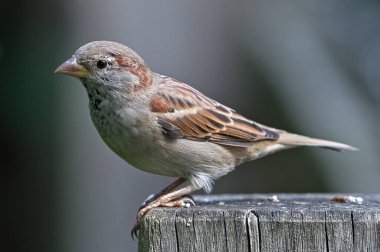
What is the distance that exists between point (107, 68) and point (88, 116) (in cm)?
303

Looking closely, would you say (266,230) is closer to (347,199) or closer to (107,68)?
(347,199)

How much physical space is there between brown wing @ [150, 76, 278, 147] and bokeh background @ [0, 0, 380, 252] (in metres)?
2.36

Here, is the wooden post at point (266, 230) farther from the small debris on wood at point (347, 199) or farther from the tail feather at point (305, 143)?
the tail feather at point (305, 143)

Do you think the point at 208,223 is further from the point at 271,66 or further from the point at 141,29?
the point at 271,66

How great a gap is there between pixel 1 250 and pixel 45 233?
27.9 inches

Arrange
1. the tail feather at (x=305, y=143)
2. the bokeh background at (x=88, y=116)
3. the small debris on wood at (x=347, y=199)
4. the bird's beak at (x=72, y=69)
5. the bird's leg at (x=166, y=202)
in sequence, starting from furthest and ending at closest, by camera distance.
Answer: the bokeh background at (x=88, y=116) → the tail feather at (x=305, y=143) → the bird's beak at (x=72, y=69) → the small debris on wood at (x=347, y=199) → the bird's leg at (x=166, y=202)

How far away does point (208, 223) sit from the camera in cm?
351

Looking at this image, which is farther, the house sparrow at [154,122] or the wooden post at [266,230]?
the house sparrow at [154,122]

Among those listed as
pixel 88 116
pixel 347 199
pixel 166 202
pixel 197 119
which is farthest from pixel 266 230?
pixel 88 116

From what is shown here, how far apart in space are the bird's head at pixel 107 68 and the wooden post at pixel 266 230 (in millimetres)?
1406

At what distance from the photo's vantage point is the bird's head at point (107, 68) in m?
4.63

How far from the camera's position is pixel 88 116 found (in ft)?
25.3

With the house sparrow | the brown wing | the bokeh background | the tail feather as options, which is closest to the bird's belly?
the house sparrow

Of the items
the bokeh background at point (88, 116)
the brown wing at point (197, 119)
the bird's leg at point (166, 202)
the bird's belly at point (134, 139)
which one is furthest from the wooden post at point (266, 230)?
the bokeh background at point (88, 116)
